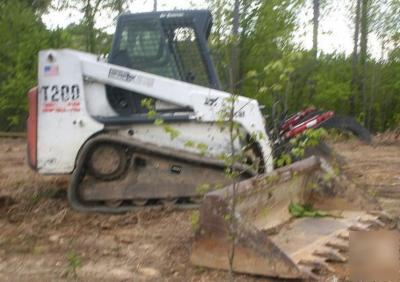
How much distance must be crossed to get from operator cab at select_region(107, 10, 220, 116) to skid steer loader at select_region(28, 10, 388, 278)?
0.04ft

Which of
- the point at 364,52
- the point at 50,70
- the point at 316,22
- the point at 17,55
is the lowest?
the point at 50,70

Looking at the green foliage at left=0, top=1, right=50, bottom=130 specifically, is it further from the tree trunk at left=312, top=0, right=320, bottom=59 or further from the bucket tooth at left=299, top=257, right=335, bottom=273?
the bucket tooth at left=299, top=257, right=335, bottom=273

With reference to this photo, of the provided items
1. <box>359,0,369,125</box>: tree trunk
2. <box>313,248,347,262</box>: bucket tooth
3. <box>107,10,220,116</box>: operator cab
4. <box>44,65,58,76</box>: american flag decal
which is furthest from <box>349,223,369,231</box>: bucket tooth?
<box>359,0,369,125</box>: tree trunk

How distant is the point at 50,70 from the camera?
7.67m

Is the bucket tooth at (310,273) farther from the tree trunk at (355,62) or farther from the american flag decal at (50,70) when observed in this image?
the tree trunk at (355,62)

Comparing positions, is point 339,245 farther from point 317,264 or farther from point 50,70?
point 50,70

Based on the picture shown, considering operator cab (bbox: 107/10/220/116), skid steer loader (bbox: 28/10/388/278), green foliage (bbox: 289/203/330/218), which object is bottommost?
green foliage (bbox: 289/203/330/218)

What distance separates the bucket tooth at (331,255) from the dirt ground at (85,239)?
781 millimetres

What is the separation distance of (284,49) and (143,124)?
13589 millimetres

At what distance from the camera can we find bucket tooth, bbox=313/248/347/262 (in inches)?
213

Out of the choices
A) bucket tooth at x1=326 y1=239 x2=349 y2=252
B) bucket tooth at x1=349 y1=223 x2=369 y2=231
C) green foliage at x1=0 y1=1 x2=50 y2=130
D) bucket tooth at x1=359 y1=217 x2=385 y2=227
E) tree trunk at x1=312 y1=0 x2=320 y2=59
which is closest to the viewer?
bucket tooth at x1=326 y1=239 x2=349 y2=252

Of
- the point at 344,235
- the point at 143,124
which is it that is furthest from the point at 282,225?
the point at 143,124

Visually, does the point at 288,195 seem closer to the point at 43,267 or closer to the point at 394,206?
the point at 394,206

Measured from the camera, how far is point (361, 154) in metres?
14.6
